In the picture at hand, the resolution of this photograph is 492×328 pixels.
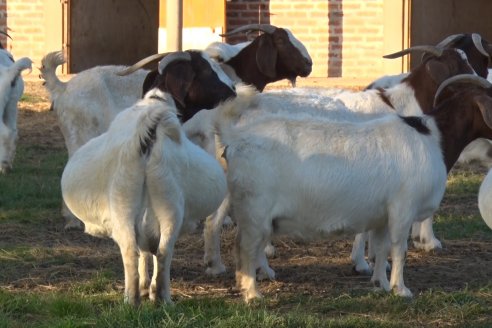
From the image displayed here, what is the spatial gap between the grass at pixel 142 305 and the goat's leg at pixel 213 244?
48 centimetres

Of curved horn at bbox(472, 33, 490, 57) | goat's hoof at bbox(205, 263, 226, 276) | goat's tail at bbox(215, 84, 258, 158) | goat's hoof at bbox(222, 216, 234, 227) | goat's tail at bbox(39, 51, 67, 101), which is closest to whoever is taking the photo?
goat's tail at bbox(215, 84, 258, 158)

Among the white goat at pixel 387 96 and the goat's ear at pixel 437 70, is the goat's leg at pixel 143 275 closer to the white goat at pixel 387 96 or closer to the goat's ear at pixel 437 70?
the white goat at pixel 387 96

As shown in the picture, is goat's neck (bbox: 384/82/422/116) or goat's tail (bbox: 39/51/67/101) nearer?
goat's neck (bbox: 384/82/422/116)

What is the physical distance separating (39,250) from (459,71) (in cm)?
348

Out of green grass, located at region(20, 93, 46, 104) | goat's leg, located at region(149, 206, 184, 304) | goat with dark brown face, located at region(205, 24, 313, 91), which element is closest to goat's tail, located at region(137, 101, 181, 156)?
goat's leg, located at region(149, 206, 184, 304)

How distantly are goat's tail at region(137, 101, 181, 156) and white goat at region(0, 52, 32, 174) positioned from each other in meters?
5.37

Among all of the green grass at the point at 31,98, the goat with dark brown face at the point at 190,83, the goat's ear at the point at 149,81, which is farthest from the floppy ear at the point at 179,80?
the green grass at the point at 31,98

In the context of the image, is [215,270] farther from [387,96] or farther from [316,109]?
[387,96]

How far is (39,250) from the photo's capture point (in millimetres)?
8969

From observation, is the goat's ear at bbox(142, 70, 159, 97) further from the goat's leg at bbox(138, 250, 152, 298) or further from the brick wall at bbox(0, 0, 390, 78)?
the brick wall at bbox(0, 0, 390, 78)

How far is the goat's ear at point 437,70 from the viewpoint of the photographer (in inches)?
380

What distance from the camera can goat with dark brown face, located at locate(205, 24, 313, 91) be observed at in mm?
10898

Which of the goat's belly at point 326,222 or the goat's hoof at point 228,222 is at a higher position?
the goat's belly at point 326,222

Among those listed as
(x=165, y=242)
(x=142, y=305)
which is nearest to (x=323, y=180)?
(x=165, y=242)
